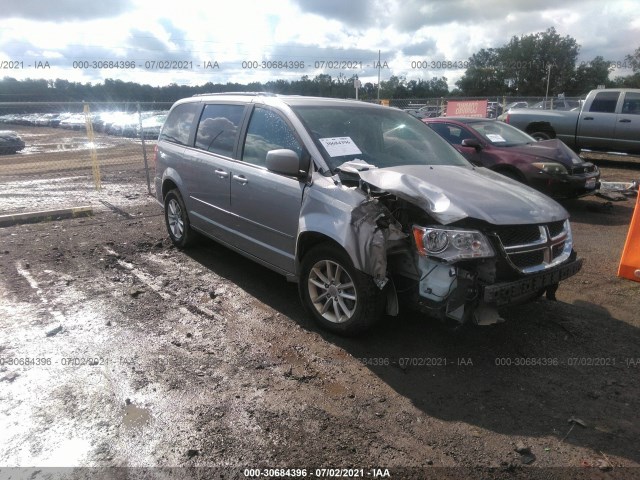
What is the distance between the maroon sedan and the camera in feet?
25.2

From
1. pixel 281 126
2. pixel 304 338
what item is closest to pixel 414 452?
pixel 304 338

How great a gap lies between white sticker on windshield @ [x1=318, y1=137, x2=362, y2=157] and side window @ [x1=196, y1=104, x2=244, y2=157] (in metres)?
1.23

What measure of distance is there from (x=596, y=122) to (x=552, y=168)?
6.57 meters

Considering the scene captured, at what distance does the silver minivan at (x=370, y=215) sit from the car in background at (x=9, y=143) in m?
17.2

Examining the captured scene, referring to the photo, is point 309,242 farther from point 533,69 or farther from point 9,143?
point 533,69

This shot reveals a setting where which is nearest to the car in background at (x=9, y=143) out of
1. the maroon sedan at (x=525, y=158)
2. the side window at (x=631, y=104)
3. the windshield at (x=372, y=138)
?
the maroon sedan at (x=525, y=158)

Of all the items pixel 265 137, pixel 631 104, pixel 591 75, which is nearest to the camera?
pixel 265 137

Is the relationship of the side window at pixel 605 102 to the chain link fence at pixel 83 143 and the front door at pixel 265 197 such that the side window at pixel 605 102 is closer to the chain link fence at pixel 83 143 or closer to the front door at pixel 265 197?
the chain link fence at pixel 83 143

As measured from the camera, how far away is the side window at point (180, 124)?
5.72m

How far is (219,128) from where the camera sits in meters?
5.12

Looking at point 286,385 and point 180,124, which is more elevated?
point 180,124

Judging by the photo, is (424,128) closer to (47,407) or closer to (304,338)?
(304,338)

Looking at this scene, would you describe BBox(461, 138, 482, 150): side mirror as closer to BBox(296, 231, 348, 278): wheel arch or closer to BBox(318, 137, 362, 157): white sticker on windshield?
BBox(318, 137, 362, 157): white sticker on windshield

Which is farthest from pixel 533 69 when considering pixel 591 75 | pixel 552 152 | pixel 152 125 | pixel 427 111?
pixel 552 152
